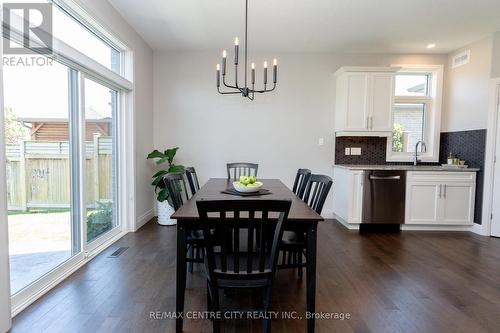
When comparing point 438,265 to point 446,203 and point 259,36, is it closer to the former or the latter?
point 446,203

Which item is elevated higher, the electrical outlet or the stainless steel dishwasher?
the electrical outlet

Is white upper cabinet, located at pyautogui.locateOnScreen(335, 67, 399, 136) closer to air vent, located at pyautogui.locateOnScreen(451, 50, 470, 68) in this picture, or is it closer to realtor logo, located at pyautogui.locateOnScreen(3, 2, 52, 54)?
air vent, located at pyautogui.locateOnScreen(451, 50, 470, 68)

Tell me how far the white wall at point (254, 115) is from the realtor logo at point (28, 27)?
7.71 ft

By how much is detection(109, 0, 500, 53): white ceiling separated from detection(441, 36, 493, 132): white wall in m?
0.24

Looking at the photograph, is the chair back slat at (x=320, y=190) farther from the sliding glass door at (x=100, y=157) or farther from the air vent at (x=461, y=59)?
the air vent at (x=461, y=59)

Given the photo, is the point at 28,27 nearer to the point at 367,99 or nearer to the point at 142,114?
the point at 142,114

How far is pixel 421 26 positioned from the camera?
143 inches

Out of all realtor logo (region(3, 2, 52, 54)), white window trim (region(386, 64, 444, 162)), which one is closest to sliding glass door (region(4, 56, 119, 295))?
realtor logo (region(3, 2, 52, 54))

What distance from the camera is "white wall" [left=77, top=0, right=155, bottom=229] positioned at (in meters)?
3.77

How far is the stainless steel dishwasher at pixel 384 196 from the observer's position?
13.1 feet

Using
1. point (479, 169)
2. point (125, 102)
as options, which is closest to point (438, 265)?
point (479, 169)

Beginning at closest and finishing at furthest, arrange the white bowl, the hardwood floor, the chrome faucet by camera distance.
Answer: the hardwood floor
the white bowl
the chrome faucet

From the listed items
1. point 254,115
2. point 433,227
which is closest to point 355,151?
point 433,227

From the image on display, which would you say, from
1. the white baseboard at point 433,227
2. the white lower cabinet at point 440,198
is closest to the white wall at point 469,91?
the white lower cabinet at point 440,198
